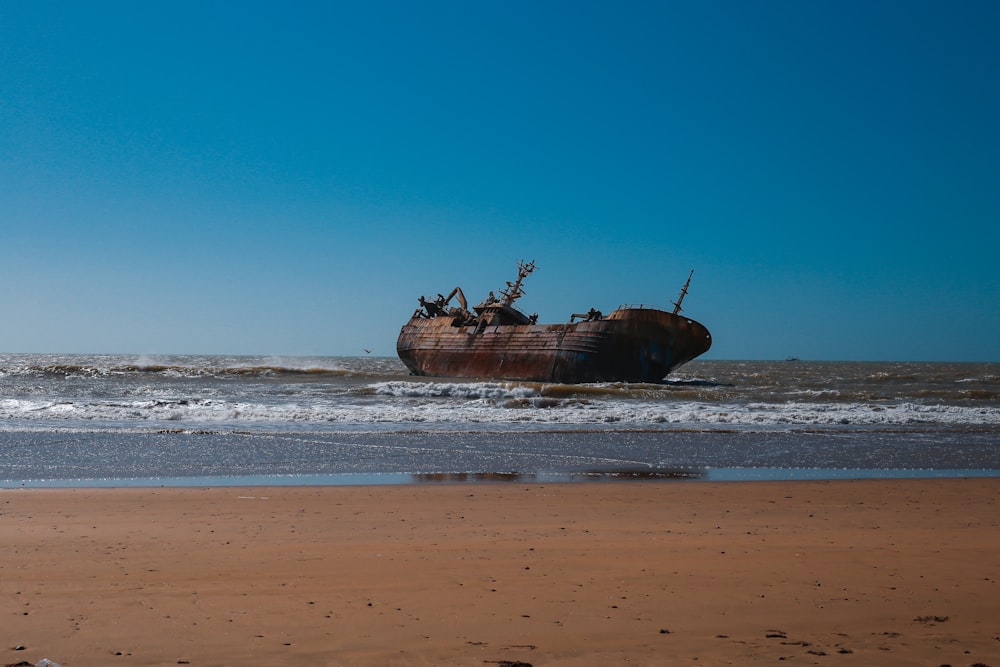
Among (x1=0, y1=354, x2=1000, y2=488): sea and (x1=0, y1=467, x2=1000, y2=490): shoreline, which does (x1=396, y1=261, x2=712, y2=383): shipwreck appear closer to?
(x1=0, y1=354, x2=1000, y2=488): sea

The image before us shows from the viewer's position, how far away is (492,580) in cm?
462

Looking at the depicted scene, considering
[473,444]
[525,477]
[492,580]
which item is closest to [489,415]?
[473,444]

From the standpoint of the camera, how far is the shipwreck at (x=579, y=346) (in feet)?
111

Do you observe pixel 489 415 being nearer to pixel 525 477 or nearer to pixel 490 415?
pixel 490 415

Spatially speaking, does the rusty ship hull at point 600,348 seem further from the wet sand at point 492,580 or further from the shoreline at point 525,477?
the wet sand at point 492,580

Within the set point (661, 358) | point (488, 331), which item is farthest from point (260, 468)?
point (488, 331)

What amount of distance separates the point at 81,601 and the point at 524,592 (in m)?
2.23

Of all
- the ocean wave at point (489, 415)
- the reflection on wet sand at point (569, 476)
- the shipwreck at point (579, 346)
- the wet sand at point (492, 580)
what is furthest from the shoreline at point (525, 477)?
the shipwreck at point (579, 346)

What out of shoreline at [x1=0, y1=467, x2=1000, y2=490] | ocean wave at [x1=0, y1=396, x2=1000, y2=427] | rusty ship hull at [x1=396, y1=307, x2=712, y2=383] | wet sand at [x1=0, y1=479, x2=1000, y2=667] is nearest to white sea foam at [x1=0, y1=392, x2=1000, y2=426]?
ocean wave at [x1=0, y1=396, x2=1000, y2=427]

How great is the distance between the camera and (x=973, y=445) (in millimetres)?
13492

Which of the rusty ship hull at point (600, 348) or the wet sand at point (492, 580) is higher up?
the rusty ship hull at point (600, 348)

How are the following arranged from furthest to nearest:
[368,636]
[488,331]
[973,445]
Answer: [488,331] < [973,445] < [368,636]

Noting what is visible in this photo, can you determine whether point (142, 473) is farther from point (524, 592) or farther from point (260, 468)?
point (524, 592)

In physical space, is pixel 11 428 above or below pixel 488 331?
below
